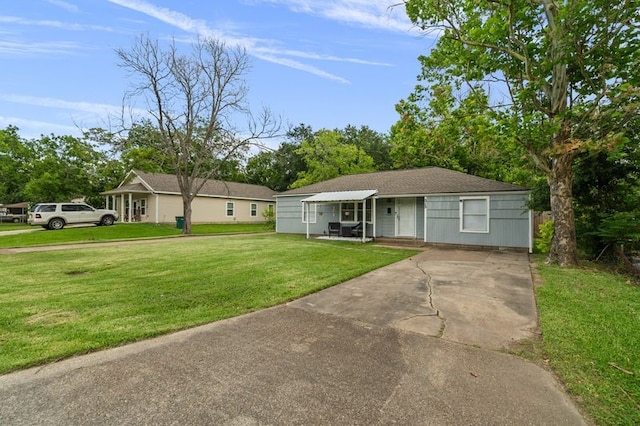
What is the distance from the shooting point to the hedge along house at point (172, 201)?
924 inches

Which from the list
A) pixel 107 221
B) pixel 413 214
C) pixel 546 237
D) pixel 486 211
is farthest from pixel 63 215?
pixel 546 237

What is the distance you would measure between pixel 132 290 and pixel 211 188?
2281 cm

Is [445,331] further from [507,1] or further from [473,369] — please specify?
[507,1]

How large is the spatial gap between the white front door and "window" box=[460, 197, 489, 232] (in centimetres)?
220

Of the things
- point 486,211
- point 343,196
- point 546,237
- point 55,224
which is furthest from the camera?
point 55,224

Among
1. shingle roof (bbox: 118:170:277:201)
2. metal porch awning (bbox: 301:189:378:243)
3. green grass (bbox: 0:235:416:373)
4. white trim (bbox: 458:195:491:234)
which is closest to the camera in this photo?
green grass (bbox: 0:235:416:373)

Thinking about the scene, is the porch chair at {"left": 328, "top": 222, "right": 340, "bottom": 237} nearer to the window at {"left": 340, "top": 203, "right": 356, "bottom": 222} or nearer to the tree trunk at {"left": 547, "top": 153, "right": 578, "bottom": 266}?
the window at {"left": 340, "top": 203, "right": 356, "bottom": 222}

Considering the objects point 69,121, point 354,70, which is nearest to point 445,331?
point 354,70

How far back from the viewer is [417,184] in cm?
1403

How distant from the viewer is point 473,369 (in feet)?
9.23

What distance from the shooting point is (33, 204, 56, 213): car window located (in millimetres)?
17475

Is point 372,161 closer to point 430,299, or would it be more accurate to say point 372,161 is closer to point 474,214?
point 474,214

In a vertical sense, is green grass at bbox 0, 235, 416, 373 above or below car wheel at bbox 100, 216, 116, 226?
below

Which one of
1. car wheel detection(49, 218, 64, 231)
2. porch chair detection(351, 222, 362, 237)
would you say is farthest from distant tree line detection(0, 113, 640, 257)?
car wheel detection(49, 218, 64, 231)
